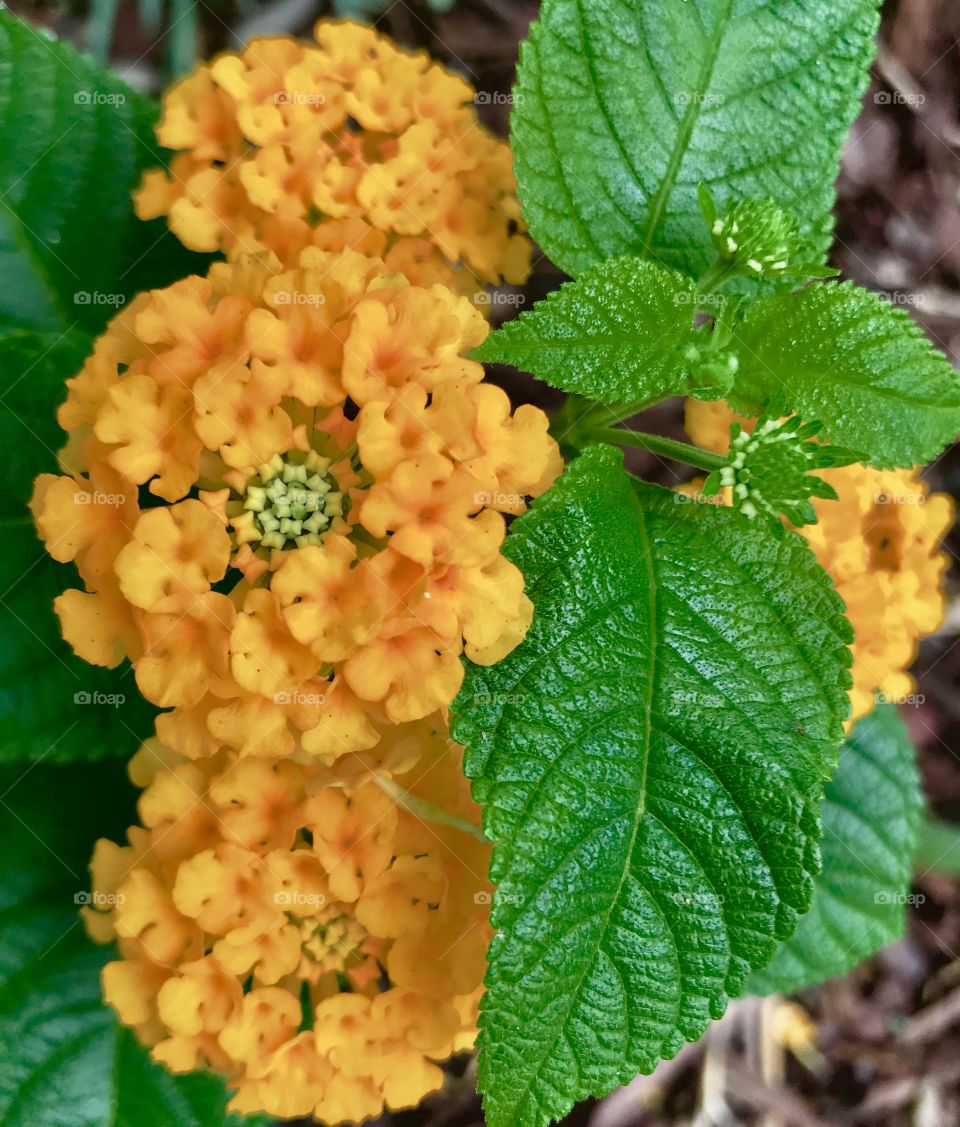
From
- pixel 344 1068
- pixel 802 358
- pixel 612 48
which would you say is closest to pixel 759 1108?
pixel 344 1068

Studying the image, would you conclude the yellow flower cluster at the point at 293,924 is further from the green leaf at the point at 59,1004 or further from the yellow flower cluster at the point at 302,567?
the green leaf at the point at 59,1004

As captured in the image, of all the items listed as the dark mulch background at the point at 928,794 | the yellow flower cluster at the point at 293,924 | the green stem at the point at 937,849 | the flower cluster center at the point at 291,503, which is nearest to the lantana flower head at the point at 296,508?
the flower cluster center at the point at 291,503

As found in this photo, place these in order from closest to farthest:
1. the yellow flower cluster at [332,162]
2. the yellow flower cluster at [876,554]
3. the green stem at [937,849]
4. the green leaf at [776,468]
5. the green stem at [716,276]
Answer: the green leaf at [776,468] → the green stem at [716,276] → the yellow flower cluster at [332,162] → the yellow flower cluster at [876,554] → the green stem at [937,849]

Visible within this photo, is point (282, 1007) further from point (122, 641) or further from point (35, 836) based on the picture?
point (35, 836)

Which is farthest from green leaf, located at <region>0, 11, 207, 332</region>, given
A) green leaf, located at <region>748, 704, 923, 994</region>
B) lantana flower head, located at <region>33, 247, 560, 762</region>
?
green leaf, located at <region>748, 704, 923, 994</region>

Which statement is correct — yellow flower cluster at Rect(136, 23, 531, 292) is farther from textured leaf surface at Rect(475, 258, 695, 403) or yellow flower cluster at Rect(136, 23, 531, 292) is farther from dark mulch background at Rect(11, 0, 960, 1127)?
dark mulch background at Rect(11, 0, 960, 1127)

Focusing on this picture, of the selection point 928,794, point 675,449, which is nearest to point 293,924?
point 675,449

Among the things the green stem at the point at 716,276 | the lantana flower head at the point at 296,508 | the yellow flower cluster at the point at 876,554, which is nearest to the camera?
the lantana flower head at the point at 296,508
